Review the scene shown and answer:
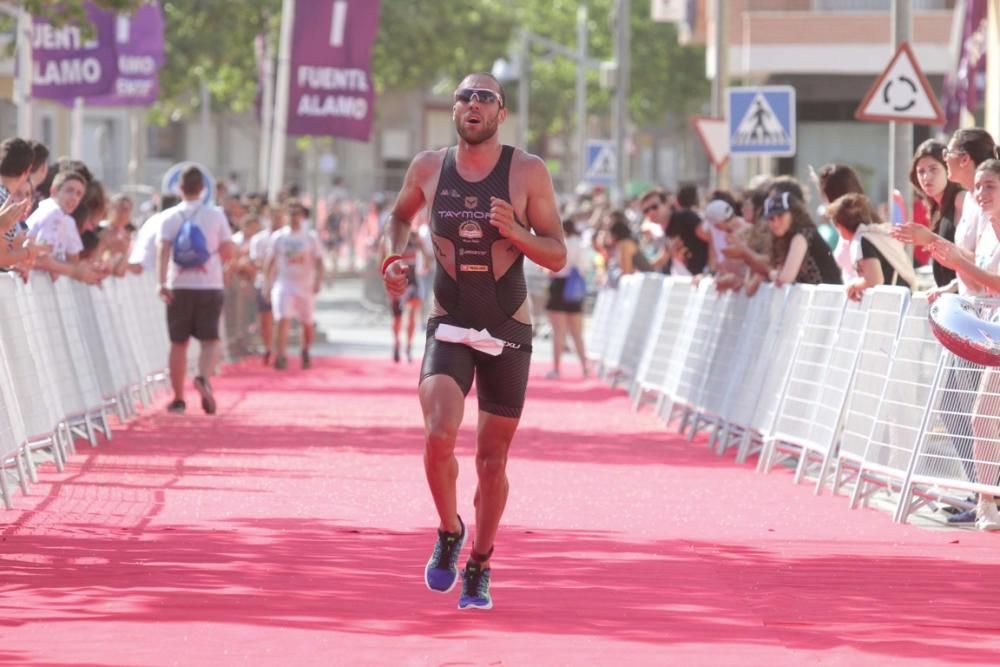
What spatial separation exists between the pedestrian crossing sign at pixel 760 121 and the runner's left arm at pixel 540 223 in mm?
16624

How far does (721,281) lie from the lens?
18906mm

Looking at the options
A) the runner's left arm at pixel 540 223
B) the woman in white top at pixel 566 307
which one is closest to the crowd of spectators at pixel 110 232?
the woman in white top at pixel 566 307

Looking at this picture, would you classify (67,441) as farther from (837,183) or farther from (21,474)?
(837,183)

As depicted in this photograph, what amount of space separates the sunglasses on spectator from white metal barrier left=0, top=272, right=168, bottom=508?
449cm

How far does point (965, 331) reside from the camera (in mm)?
11547

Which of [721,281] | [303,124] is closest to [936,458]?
[721,281]

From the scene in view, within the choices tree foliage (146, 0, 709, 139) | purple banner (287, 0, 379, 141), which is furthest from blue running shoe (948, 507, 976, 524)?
tree foliage (146, 0, 709, 139)

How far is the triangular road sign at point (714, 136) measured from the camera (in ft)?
93.2

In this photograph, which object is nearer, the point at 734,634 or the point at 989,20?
the point at 734,634

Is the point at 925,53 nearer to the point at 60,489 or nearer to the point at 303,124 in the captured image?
the point at 303,124

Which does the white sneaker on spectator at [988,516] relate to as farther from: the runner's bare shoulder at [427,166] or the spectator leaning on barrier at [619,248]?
the spectator leaning on barrier at [619,248]

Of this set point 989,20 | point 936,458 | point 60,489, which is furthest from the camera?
point 989,20

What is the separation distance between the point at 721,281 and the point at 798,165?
30370 mm

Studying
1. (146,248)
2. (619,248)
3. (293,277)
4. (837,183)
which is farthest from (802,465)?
(619,248)
